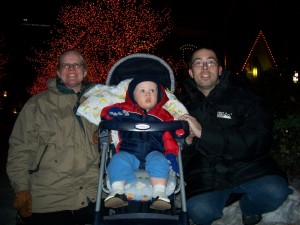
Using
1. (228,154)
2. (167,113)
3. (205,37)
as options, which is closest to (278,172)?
(228,154)

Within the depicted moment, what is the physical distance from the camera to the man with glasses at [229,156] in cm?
311

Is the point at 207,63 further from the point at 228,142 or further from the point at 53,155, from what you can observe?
the point at 53,155

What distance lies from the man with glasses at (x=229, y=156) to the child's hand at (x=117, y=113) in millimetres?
635

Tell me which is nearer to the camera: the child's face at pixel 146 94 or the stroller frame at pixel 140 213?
the stroller frame at pixel 140 213

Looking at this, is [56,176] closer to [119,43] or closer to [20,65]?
[119,43]

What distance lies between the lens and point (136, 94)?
135 inches

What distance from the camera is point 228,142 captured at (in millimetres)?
3133

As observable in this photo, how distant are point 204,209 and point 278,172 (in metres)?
0.85

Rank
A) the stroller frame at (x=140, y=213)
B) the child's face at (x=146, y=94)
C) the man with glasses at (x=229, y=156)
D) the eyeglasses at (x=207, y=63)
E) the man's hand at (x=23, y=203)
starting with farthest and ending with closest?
the eyeglasses at (x=207, y=63) < the child's face at (x=146, y=94) < the man with glasses at (x=229, y=156) < the man's hand at (x=23, y=203) < the stroller frame at (x=140, y=213)

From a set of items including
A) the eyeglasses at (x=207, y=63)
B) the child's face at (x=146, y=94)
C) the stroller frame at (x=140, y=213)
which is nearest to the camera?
the stroller frame at (x=140, y=213)

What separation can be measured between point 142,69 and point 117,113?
1.00m

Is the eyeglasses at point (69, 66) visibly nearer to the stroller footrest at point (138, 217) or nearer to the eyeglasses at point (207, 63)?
the eyeglasses at point (207, 63)

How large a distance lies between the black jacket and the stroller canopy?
607mm

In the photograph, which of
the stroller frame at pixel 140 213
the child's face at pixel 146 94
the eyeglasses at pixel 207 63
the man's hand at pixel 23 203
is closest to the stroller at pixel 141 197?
the stroller frame at pixel 140 213
